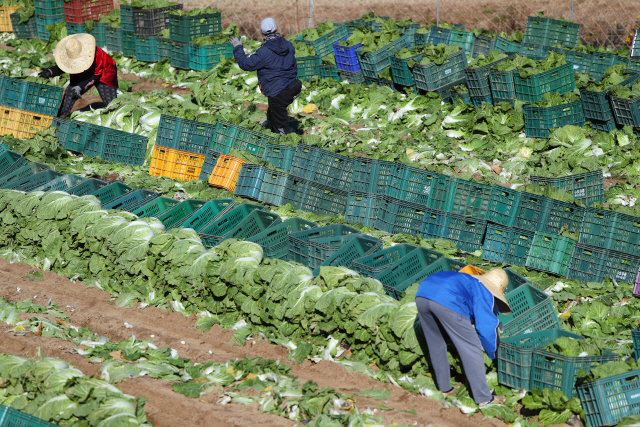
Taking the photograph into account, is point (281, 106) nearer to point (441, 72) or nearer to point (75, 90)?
point (441, 72)

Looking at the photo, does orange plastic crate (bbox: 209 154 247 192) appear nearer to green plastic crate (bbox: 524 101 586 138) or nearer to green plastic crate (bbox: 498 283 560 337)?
green plastic crate (bbox: 524 101 586 138)

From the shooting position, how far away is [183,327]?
7895 mm

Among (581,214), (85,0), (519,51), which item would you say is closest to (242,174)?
(581,214)

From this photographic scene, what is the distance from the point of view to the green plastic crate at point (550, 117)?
11.9 metres

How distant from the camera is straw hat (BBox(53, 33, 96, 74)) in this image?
513 inches

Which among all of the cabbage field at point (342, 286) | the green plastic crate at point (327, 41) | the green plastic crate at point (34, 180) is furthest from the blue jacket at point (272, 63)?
the green plastic crate at point (327, 41)

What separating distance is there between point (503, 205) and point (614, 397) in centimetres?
388

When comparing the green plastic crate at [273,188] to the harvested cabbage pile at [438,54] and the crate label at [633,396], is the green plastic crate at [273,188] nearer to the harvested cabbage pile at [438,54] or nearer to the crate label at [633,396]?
the harvested cabbage pile at [438,54]

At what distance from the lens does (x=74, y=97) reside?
13.5 m

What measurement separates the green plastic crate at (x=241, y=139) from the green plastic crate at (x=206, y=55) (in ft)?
18.6

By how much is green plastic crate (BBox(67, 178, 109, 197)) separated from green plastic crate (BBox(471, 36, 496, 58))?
8.61 meters

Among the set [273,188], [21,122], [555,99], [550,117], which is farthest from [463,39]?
[21,122]

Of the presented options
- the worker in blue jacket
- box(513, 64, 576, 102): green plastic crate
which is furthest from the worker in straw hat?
the worker in blue jacket

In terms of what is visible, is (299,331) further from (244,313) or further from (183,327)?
(183,327)
